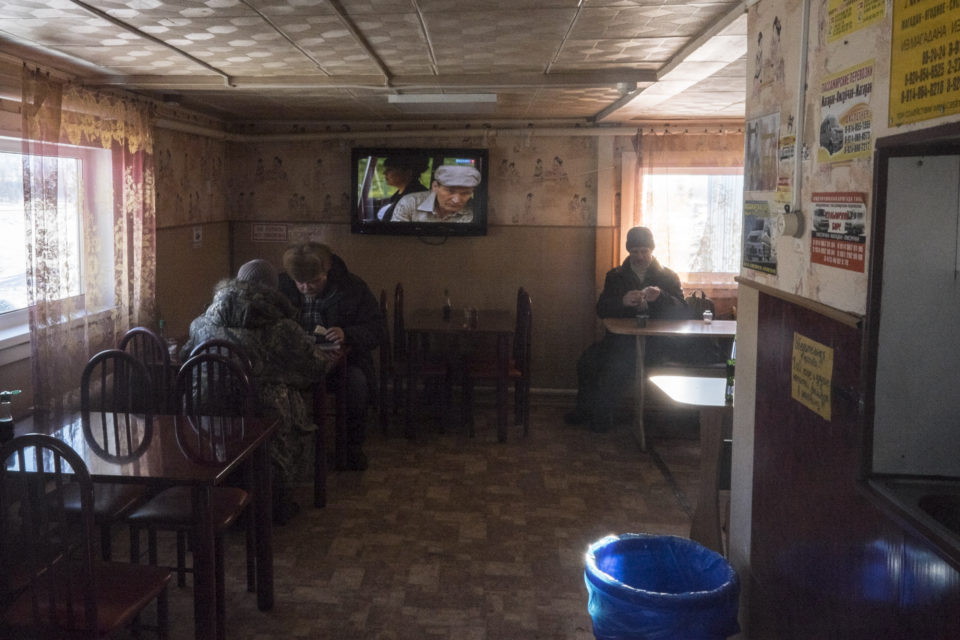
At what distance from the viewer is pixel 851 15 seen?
1809 millimetres

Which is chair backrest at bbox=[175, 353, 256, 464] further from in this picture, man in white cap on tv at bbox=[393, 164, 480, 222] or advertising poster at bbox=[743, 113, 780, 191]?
man in white cap on tv at bbox=[393, 164, 480, 222]

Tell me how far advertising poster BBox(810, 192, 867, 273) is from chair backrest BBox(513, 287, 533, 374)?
9.77 feet

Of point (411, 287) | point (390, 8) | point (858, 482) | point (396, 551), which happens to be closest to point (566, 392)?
point (411, 287)

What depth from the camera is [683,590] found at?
8.15ft

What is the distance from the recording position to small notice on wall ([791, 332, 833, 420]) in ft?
6.33

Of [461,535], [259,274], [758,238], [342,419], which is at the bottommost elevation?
[461,535]

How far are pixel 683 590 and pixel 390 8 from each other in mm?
2134

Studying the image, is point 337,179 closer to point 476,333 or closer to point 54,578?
point 476,333

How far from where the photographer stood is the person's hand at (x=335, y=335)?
4254 mm

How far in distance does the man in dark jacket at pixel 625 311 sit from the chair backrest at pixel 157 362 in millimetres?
2782

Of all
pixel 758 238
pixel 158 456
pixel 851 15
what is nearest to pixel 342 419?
pixel 158 456

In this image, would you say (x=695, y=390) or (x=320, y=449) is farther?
(x=320, y=449)

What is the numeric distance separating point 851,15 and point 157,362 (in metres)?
3.26

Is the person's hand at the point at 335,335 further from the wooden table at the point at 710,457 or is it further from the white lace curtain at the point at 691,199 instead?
the white lace curtain at the point at 691,199
